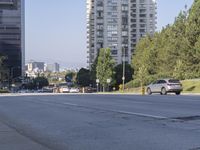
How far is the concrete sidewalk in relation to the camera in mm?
11902

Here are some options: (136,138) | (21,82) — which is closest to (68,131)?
(136,138)

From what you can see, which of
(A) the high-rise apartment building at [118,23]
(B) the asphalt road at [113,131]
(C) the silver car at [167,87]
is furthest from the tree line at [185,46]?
(A) the high-rise apartment building at [118,23]

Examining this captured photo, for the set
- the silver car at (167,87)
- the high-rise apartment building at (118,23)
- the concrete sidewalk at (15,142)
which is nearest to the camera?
the concrete sidewalk at (15,142)

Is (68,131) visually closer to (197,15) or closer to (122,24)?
(197,15)

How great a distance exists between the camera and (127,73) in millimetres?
137750

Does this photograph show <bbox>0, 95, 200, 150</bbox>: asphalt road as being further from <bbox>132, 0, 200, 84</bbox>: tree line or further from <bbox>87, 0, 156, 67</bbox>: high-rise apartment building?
<bbox>87, 0, 156, 67</bbox>: high-rise apartment building

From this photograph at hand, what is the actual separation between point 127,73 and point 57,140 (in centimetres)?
12481

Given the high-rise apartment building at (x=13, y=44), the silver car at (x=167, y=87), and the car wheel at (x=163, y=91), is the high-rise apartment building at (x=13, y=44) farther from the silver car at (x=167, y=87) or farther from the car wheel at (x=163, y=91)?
the car wheel at (x=163, y=91)

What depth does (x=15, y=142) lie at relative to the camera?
12898 mm

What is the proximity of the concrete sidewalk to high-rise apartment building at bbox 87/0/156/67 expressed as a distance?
157061mm

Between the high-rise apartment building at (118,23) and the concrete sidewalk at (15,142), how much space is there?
157 meters

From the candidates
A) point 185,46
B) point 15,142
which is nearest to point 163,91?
point 185,46

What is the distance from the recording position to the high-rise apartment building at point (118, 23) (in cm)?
17350

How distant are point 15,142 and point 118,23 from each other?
6387 inches
